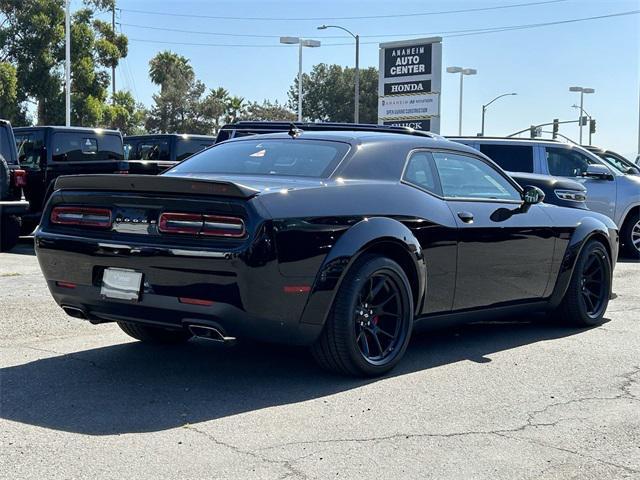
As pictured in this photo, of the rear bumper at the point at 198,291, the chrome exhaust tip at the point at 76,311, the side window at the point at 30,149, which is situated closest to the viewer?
the rear bumper at the point at 198,291

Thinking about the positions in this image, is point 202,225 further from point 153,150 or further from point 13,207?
point 153,150

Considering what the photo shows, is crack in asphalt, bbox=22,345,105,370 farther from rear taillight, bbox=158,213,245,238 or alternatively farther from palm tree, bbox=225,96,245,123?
palm tree, bbox=225,96,245,123

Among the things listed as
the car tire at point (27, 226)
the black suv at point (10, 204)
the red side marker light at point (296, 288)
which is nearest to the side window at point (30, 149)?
the car tire at point (27, 226)

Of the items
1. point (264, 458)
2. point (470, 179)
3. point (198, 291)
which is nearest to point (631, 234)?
point (470, 179)

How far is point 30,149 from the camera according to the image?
543 inches

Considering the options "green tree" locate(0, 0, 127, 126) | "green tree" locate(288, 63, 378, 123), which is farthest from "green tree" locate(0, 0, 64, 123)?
"green tree" locate(288, 63, 378, 123)

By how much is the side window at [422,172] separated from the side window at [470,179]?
0.08 meters

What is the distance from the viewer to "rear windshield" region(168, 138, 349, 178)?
5.22m

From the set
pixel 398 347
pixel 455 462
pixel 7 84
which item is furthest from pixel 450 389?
pixel 7 84

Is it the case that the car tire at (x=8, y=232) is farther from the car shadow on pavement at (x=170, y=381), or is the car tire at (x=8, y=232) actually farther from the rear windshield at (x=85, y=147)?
the rear windshield at (x=85, y=147)

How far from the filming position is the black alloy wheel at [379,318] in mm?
4934

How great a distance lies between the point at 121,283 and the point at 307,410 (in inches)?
49.6

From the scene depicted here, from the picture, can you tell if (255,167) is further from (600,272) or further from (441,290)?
(600,272)

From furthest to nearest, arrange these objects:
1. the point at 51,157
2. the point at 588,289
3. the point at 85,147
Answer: the point at 85,147 → the point at 51,157 → the point at 588,289
